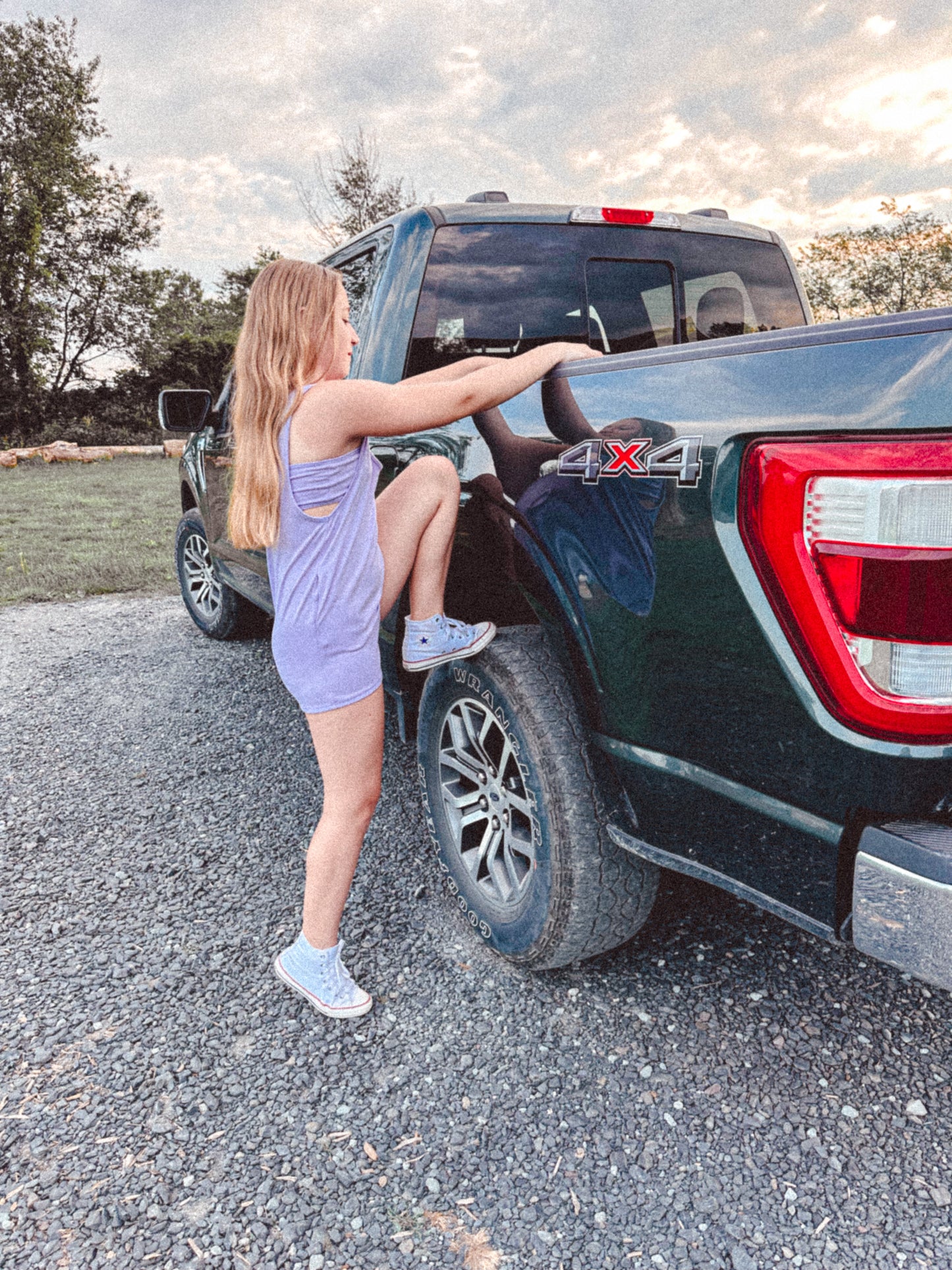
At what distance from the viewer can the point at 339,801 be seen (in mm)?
2090

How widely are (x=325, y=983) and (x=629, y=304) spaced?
7.45 feet

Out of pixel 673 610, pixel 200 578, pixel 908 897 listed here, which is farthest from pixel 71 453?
pixel 908 897

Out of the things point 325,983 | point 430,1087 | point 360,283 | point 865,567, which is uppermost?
point 360,283

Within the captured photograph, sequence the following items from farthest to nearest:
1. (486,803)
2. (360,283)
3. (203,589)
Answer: (203,589)
(360,283)
(486,803)

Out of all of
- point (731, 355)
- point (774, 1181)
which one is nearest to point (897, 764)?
point (731, 355)

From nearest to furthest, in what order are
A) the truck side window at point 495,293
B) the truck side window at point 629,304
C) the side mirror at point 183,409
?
the truck side window at point 495,293 → the truck side window at point 629,304 → the side mirror at point 183,409

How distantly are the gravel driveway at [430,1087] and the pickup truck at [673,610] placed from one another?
26 centimetres

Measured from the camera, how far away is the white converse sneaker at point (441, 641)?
6.97 ft

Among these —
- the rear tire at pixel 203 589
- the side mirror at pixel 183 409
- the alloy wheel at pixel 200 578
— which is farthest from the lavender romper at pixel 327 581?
the alloy wheel at pixel 200 578

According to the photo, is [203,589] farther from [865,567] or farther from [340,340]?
[865,567]

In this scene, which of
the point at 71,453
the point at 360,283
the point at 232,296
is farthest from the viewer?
the point at 232,296

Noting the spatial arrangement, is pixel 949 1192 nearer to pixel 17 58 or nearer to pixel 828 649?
pixel 828 649

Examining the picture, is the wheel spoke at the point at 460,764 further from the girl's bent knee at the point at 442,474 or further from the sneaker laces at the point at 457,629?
the girl's bent knee at the point at 442,474

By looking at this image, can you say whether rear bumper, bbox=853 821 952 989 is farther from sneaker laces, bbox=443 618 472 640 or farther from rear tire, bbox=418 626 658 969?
sneaker laces, bbox=443 618 472 640
